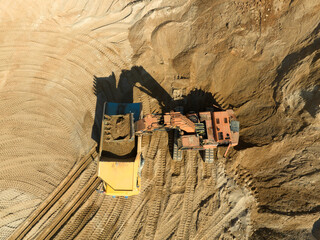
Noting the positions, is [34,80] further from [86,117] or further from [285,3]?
[285,3]

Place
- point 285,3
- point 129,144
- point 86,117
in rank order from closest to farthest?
point 129,144, point 285,3, point 86,117

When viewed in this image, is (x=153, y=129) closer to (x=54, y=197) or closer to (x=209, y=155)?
(x=209, y=155)

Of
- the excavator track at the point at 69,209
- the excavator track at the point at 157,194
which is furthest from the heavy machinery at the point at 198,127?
the excavator track at the point at 69,209

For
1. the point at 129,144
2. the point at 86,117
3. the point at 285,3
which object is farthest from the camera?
the point at 86,117

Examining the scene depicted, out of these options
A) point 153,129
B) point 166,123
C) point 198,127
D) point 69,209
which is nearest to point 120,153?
point 153,129

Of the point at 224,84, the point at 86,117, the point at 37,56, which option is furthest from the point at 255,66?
the point at 37,56

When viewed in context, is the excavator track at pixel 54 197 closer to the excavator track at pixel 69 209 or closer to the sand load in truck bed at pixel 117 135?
the excavator track at pixel 69 209
